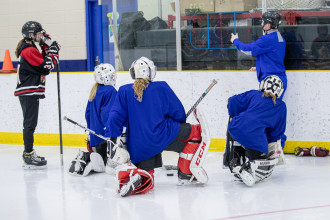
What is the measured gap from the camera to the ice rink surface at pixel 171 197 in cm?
356

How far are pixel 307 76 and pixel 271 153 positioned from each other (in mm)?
1218

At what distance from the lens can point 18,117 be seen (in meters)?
6.62

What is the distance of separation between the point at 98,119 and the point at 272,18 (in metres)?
1.88

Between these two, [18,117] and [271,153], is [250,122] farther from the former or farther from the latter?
[18,117]

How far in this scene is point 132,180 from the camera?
3971 mm

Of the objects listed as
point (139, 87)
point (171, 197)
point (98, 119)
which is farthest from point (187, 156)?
point (98, 119)

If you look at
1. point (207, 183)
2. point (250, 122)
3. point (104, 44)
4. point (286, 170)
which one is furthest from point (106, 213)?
point (104, 44)

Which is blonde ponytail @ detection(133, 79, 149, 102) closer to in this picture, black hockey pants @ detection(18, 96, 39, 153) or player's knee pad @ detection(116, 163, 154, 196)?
player's knee pad @ detection(116, 163, 154, 196)

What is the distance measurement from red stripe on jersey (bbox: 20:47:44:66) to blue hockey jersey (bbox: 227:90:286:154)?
1765mm

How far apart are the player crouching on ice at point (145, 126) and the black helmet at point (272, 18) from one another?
1.60m

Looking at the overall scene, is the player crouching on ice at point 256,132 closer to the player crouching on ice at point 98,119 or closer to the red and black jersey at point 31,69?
the player crouching on ice at point 98,119

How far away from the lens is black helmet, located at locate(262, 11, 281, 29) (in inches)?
210

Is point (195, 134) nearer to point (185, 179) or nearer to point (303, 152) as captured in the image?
point (185, 179)

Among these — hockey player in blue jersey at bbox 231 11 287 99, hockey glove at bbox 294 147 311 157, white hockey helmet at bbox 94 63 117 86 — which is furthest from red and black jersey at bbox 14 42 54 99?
hockey glove at bbox 294 147 311 157
